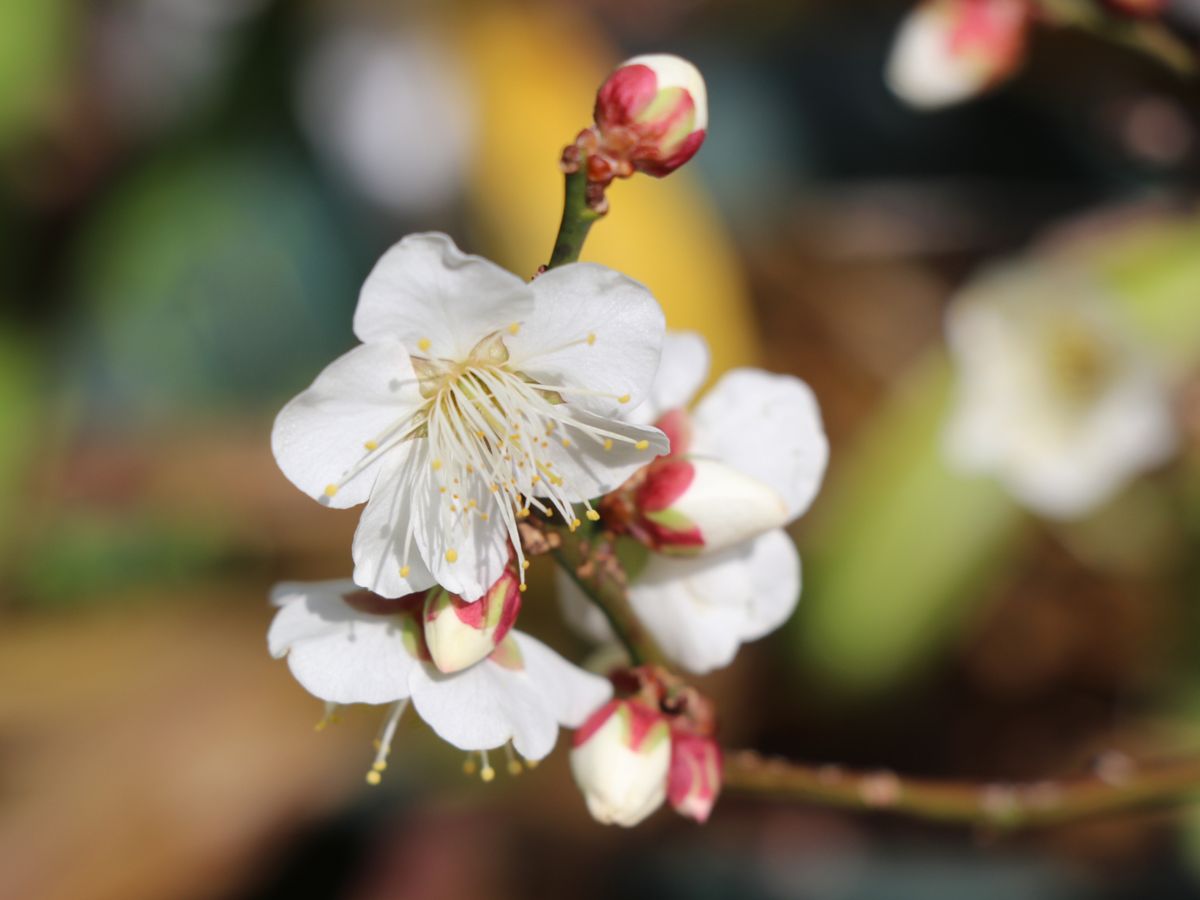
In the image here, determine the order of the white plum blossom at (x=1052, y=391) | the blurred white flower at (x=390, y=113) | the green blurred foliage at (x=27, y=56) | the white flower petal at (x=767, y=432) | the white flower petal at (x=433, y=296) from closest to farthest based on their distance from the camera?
the white flower petal at (x=433, y=296), the white flower petal at (x=767, y=432), the white plum blossom at (x=1052, y=391), the green blurred foliage at (x=27, y=56), the blurred white flower at (x=390, y=113)

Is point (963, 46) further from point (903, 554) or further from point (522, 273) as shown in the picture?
point (522, 273)

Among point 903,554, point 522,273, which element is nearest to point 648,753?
point 903,554

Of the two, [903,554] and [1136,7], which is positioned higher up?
[1136,7]

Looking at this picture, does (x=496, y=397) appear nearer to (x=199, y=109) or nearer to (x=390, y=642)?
(x=390, y=642)

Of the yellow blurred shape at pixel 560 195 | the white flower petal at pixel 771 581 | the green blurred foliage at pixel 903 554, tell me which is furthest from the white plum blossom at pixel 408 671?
the yellow blurred shape at pixel 560 195

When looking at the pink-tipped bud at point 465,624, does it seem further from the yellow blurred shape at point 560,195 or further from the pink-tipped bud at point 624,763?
the yellow blurred shape at point 560,195

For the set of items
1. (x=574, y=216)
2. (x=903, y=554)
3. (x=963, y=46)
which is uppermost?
(x=963, y=46)
